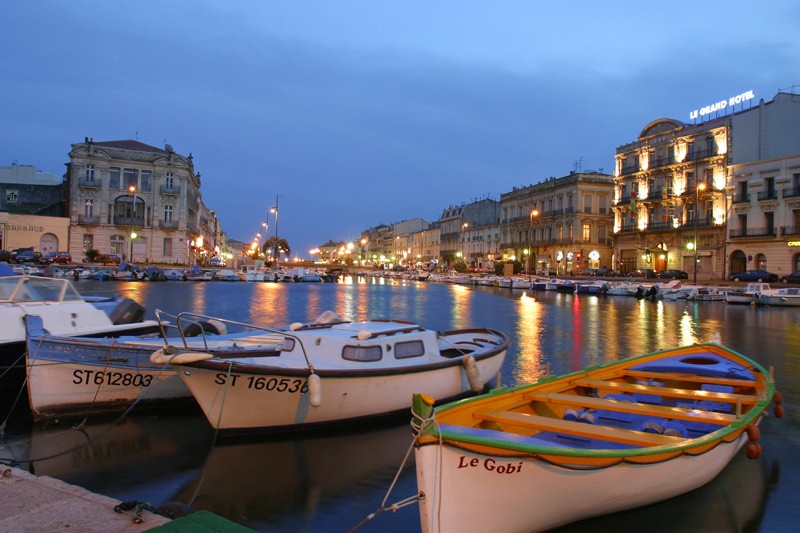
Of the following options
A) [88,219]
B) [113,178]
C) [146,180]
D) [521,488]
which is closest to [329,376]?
[521,488]

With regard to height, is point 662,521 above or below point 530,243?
below

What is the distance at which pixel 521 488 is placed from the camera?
17.6 ft

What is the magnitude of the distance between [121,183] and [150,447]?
70072 millimetres

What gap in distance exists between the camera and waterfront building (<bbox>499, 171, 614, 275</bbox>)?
79250 millimetres

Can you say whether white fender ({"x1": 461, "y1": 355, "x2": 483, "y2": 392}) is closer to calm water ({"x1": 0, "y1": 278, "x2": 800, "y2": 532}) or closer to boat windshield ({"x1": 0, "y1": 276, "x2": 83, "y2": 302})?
calm water ({"x1": 0, "y1": 278, "x2": 800, "y2": 532})

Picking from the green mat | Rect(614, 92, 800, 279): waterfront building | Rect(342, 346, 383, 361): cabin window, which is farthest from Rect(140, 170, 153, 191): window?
the green mat

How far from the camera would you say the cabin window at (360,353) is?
10219mm

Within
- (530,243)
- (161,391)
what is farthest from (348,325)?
(530,243)

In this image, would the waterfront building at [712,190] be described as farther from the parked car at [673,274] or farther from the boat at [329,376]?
the boat at [329,376]

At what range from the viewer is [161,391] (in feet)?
36.9

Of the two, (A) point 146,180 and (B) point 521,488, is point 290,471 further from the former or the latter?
(A) point 146,180

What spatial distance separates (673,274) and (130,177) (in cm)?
6626

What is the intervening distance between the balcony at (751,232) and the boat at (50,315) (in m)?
55.7

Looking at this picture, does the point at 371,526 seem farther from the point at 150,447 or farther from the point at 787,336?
the point at 787,336
